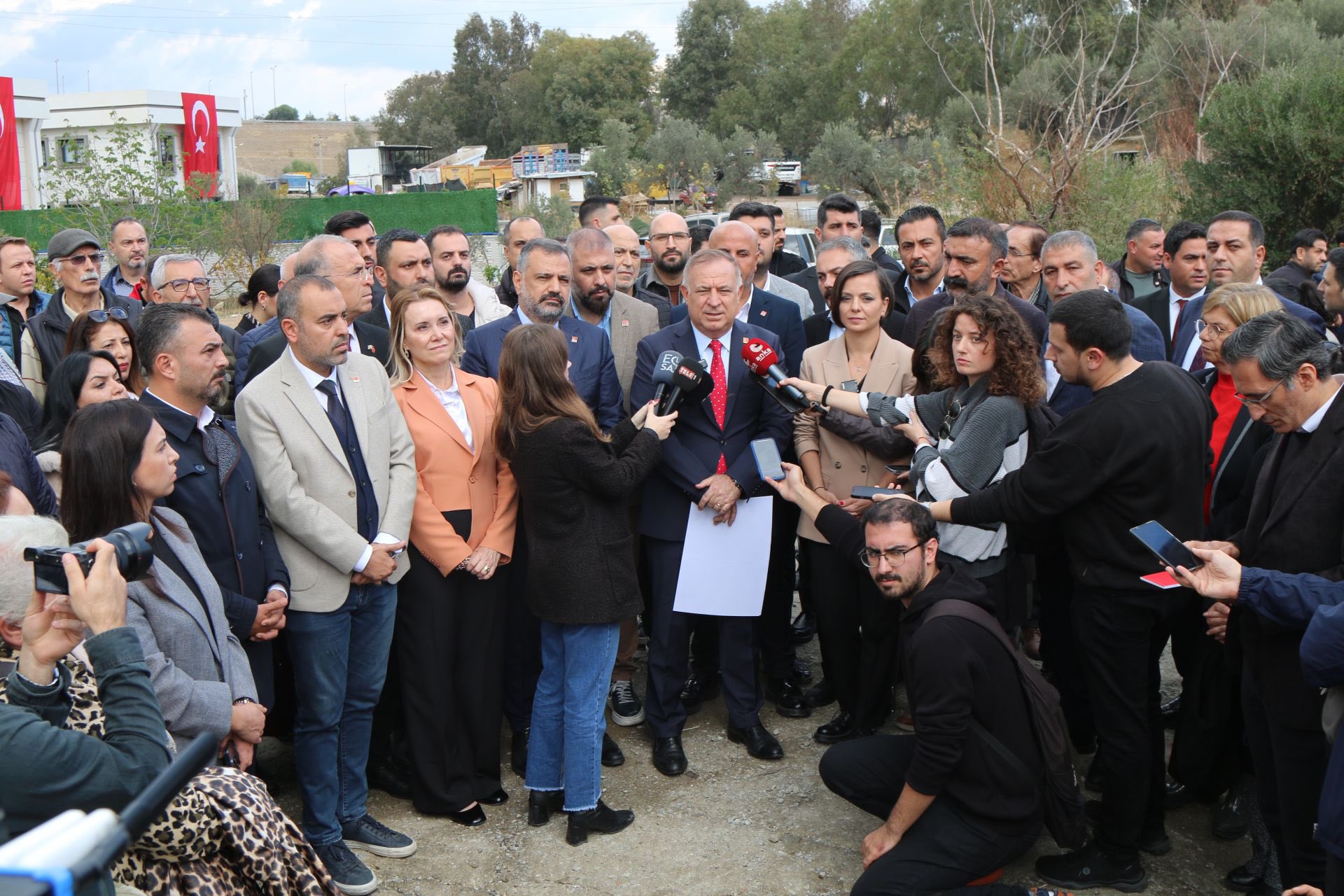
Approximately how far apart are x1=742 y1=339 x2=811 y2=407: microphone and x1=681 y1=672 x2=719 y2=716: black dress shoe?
1544 mm

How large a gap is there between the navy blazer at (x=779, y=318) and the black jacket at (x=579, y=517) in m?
1.65

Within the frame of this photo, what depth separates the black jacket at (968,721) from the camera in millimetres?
3598

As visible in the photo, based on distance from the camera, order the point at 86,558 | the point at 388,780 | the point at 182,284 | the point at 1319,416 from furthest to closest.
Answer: the point at 182,284
the point at 388,780
the point at 1319,416
the point at 86,558

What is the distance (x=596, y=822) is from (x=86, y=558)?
2.35m

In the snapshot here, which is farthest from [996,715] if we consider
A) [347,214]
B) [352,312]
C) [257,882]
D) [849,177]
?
[849,177]

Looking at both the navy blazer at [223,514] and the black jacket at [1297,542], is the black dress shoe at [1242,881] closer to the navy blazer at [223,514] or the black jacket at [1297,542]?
the black jacket at [1297,542]

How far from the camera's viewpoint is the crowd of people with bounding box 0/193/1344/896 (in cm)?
321

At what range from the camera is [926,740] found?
11.9 feet

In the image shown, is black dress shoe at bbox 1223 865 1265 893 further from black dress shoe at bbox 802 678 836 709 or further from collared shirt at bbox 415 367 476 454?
collared shirt at bbox 415 367 476 454

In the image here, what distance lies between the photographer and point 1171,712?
511 cm

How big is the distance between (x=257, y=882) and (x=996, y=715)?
93.1 inches

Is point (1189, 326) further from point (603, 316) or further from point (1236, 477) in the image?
point (603, 316)

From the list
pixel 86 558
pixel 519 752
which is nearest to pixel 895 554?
pixel 519 752

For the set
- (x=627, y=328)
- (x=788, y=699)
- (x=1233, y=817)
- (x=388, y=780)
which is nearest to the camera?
(x=1233, y=817)
